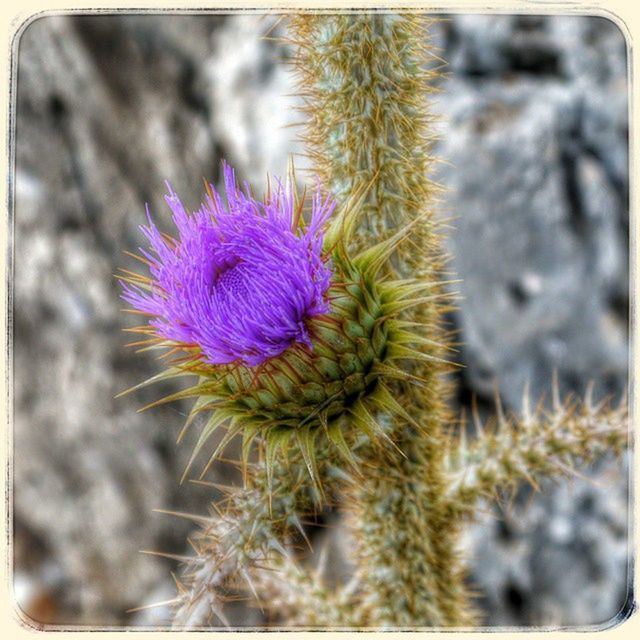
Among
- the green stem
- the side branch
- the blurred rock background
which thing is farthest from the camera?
the blurred rock background

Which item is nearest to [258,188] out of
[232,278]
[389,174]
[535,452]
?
[389,174]

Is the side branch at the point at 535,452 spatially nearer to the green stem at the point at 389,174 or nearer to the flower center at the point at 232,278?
the green stem at the point at 389,174

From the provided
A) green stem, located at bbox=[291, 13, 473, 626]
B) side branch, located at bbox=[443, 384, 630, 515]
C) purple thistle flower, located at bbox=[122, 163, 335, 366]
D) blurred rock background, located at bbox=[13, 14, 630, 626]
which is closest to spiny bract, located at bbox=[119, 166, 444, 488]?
purple thistle flower, located at bbox=[122, 163, 335, 366]

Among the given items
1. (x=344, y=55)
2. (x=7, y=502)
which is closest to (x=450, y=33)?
(x=344, y=55)

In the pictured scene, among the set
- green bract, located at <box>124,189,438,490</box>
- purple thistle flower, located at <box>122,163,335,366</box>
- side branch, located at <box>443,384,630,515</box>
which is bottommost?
side branch, located at <box>443,384,630,515</box>

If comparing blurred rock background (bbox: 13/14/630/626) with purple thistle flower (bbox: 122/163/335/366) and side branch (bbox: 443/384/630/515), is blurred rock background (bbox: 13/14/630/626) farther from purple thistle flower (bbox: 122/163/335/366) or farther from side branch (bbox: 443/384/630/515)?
purple thistle flower (bbox: 122/163/335/366)

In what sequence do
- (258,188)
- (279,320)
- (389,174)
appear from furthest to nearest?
(258,188)
(389,174)
(279,320)

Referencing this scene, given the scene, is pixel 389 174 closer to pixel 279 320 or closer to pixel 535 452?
pixel 279 320
